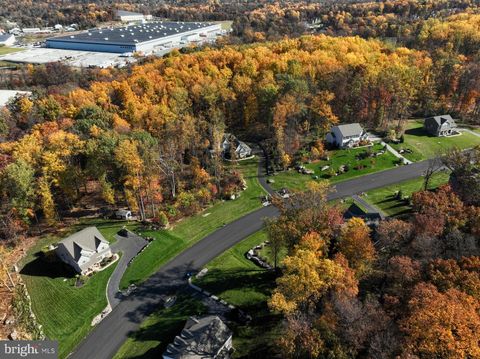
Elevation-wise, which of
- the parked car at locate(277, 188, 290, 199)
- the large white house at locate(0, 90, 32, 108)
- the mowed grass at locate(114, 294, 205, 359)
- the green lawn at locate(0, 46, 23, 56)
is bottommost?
the mowed grass at locate(114, 294, 205, 359)

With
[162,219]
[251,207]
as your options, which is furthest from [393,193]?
[162,219]

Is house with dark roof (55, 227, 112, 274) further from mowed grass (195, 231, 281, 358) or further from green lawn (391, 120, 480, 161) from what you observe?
green lawn (391, 120, 480, 161)

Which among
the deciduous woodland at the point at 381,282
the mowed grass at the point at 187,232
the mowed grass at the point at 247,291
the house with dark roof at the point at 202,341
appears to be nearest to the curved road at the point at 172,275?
the mowed grass at the point at 187,232

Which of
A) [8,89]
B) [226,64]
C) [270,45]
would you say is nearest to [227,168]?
[226,64]

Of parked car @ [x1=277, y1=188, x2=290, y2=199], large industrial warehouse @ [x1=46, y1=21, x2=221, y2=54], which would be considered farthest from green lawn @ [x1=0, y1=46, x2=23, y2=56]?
parked car @ [x1=277, y1=188, x2=290, y2=199]

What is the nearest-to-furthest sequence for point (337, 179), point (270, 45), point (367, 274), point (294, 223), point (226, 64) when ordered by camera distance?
point (367, 274)
point (294, 223)
point (337, 179)
point (226, 64)
point (270, 45)

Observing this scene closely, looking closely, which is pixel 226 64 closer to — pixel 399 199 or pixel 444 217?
pixel 399 199

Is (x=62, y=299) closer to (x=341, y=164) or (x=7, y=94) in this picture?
(x=341, y=164)
